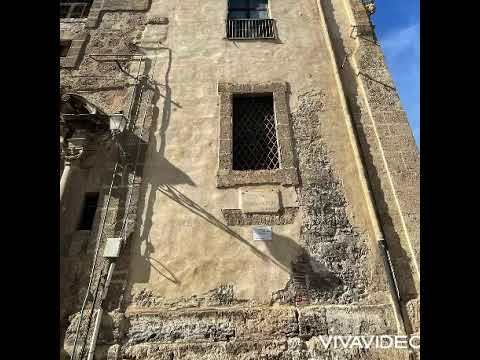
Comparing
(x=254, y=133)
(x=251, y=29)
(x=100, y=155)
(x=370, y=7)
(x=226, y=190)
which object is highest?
(x=370, y=7)

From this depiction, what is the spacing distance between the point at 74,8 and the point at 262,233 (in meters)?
6.84

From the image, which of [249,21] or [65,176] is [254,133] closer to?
[249,21]

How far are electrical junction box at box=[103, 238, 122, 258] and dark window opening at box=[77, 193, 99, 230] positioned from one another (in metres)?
0.60

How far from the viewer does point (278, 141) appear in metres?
5.38

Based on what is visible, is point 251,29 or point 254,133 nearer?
point 254,133

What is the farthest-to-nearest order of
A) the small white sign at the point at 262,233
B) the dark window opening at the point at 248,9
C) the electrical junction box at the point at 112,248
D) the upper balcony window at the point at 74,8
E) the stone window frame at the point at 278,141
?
the upper balcony window at the point at 74,8
the dark window opening at the point at 248,9
the stone window frame at the point at 278,141
the small white sign at the point at 262,233
the electrical junction box at the point at 112,248

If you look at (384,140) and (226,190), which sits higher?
(384,140)

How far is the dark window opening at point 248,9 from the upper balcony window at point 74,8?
3.27m

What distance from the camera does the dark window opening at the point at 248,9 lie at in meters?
7.19

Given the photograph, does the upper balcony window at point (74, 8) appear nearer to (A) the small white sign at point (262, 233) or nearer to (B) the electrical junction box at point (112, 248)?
(B) the electrical junction box at point (112, 248)

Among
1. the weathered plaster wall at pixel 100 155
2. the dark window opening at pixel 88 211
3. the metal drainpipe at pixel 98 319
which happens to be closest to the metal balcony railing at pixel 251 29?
the weathered plaster wall at pixel 100 155

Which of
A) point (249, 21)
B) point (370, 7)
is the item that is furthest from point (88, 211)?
point (370, 7)

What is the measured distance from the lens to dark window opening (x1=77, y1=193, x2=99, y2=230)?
15.8ft
